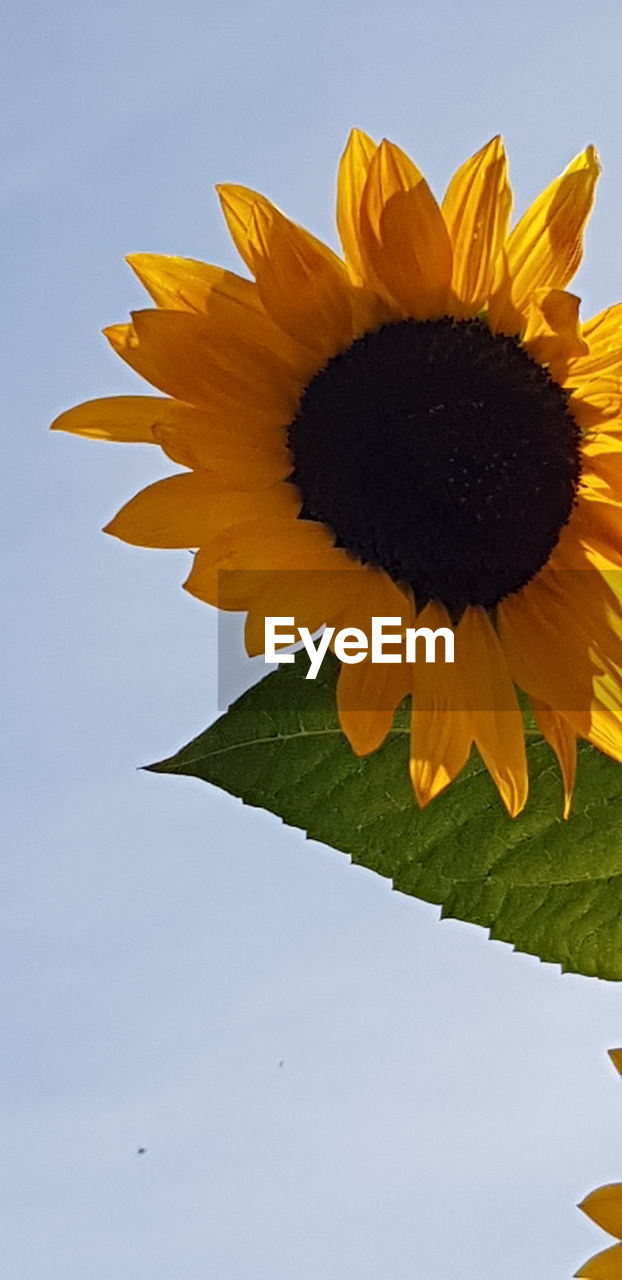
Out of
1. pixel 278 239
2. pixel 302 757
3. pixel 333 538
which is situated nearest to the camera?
pixel 302 757

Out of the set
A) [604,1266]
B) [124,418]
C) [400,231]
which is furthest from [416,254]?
[604,1266]

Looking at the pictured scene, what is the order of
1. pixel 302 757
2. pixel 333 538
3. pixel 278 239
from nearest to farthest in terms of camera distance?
pixel 302 757
pixel 278 239
pixel 333 538

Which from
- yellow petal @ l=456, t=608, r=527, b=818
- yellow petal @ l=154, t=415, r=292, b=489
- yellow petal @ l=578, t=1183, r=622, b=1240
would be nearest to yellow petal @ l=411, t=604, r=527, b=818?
yellow petal @ l=456, t=608, r=527, b=818

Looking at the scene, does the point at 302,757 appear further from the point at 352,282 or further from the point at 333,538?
the point at 352,282

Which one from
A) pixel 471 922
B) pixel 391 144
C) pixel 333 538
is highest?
pixel 391 144

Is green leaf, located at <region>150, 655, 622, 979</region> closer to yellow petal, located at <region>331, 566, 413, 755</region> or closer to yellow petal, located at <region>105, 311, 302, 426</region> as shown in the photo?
yellow petal, located at <region>331, 566, 413, 755</region>

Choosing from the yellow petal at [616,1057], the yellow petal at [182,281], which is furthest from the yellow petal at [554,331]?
the yellow petal at [616,1057]

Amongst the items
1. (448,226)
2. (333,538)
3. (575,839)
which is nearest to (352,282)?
(448,226)
